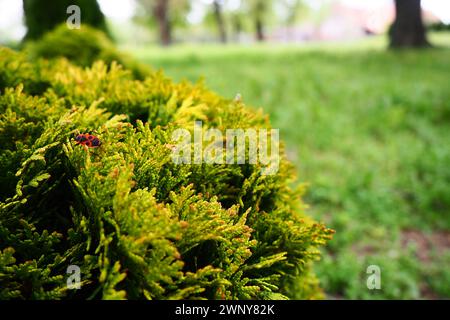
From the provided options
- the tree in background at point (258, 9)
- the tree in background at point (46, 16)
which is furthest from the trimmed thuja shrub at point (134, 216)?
the tree in background at point (258, 9)

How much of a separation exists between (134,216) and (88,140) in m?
0.61

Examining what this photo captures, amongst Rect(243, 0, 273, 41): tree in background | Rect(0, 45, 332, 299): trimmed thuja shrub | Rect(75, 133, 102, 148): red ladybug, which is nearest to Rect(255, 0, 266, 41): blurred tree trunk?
Rect(243, 0, 273, 41): tree in background

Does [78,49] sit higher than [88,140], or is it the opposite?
[78,49]

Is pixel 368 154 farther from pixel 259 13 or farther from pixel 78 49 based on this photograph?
pixel 259 13

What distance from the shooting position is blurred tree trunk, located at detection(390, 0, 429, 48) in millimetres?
16656

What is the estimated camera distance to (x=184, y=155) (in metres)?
2.09

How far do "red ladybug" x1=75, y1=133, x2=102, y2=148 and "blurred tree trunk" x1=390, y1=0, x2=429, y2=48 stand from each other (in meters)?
18.0

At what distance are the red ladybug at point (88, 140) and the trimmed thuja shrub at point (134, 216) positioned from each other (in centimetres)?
4

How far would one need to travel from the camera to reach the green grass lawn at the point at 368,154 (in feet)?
17.4

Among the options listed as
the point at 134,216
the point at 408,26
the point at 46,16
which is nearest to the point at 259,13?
the point at 408,26

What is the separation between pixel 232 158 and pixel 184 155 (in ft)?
0.99

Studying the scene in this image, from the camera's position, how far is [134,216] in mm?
1587

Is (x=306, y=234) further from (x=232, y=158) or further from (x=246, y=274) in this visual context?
(x=232, y=158)
